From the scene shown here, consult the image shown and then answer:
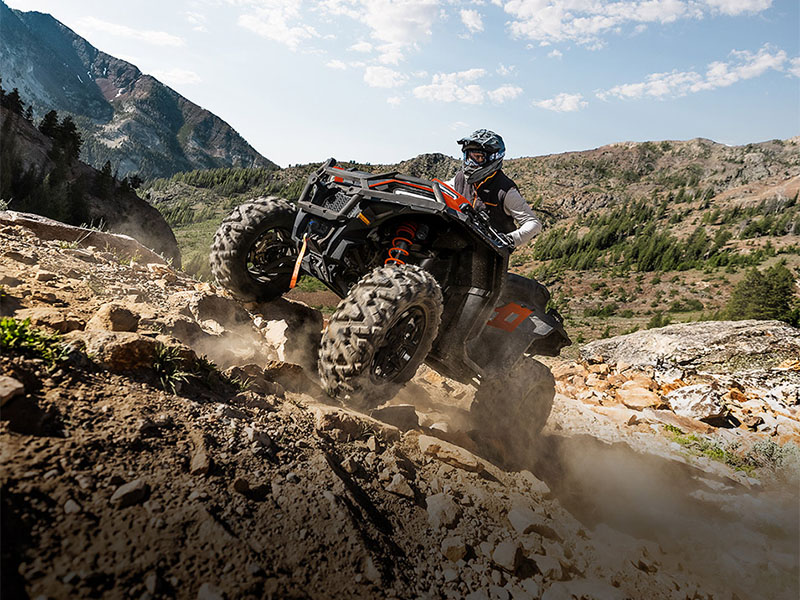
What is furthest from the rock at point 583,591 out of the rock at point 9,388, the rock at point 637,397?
the rock at point 637,397

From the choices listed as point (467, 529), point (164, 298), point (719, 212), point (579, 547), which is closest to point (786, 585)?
point (579, 547)

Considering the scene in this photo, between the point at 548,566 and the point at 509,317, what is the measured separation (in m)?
2.55

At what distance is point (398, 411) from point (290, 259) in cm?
225

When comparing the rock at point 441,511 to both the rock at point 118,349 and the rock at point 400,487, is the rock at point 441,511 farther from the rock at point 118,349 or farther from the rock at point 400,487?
the rock at point 118,349

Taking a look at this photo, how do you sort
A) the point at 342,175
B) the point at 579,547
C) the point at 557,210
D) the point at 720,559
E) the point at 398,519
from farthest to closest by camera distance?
1. the point at 557,210
2. the point at 342,175
3. the point at 720,559
4. the point at 579,547
5. the point at 398,519

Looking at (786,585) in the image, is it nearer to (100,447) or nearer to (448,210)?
(448,210)

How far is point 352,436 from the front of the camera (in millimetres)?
3572

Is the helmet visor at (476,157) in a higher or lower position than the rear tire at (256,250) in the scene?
higher

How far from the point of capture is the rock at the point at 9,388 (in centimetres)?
195

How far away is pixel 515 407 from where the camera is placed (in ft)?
16.7

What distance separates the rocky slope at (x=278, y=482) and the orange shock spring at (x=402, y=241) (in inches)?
56.8

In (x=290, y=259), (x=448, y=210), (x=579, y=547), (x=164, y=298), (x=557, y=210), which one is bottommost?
(x=579, y=547)

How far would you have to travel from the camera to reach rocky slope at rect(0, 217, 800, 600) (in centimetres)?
177

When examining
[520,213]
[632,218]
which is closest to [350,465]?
[520,213]
